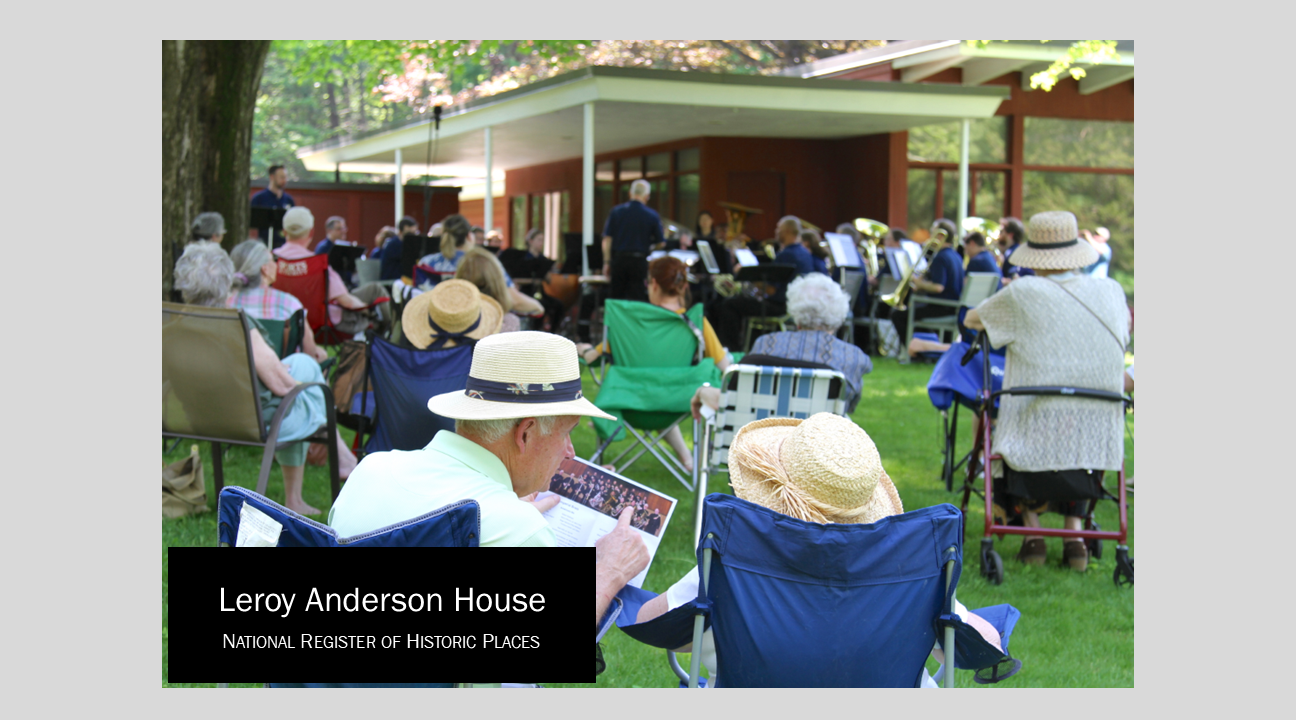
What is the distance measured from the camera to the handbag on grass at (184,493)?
4.89 meters

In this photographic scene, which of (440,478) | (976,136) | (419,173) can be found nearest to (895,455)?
(440,478)

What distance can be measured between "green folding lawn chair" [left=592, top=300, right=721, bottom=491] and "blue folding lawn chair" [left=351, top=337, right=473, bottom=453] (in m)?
0.93

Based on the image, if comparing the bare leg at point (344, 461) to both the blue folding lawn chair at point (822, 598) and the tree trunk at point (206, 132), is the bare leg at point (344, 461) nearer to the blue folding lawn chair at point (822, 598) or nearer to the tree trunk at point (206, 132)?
the tree trunk at point (206, 132)

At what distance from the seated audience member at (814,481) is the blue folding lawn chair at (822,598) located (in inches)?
2.3

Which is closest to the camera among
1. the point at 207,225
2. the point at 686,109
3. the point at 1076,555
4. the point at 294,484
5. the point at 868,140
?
the point at 1076,555

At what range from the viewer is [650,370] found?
5.59 meters

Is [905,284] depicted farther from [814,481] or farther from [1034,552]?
[814,481]

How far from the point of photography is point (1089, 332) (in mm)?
4406

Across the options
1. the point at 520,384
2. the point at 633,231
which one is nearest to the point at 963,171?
the point at 633,231

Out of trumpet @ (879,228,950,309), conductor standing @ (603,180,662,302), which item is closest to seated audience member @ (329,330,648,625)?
conductor standing @ (603,180,662,302)

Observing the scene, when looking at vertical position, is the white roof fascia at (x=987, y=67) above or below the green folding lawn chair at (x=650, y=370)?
above

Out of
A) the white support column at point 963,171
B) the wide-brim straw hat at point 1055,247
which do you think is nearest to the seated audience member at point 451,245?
the wide-brim straw hat at point 1055,247

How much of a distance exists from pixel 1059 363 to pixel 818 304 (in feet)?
4.13
